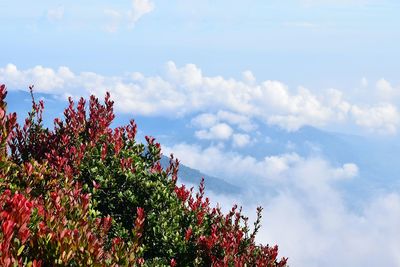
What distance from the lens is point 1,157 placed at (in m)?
8.15

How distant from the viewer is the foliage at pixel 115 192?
27.0 ft

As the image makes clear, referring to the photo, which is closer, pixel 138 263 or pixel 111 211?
pixel 138 263

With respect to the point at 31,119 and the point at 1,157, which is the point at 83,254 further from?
the point at 31,119

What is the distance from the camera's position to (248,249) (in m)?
11.1

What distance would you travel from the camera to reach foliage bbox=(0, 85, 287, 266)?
8.22m

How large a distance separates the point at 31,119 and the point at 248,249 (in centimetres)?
608

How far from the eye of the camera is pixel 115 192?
11320 millimetres

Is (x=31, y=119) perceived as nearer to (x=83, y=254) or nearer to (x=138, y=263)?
(x=138, y=263)

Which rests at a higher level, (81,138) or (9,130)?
(81,138)

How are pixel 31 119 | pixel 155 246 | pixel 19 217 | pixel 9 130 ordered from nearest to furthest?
pixel 19 217 → pixel 9 130 → pixel 155 246 → pixel 31 119

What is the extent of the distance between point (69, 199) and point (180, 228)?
3365 mm

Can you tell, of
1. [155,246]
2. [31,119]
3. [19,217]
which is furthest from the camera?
[31,119]

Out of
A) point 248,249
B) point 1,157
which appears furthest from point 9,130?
point 248,249

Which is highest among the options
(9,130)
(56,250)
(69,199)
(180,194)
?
(180,194)
